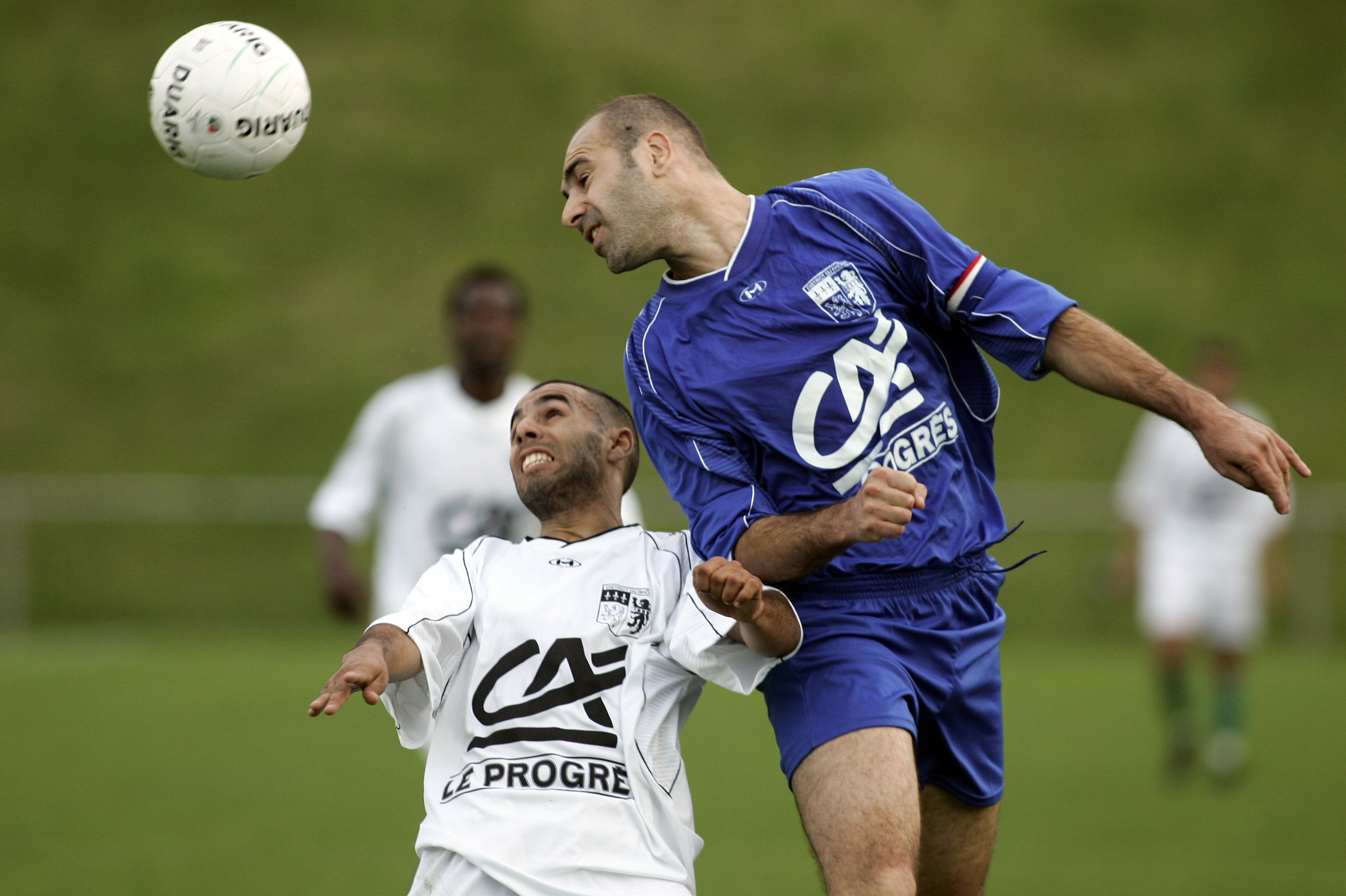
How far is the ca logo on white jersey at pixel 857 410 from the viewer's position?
12.1ft

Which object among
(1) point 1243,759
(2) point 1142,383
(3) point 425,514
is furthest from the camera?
(1) point 1243,759

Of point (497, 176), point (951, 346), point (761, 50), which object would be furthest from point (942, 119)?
point (951, 346)

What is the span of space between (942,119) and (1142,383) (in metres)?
20.8

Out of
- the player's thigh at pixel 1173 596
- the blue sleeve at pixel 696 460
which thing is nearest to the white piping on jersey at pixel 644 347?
the blue sleeve at pixel 696 460

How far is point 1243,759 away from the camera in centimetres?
940

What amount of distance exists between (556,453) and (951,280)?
3.34 ft

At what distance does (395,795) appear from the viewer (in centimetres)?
859

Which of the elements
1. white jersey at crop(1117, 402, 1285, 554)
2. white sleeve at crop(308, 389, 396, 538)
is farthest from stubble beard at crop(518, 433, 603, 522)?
white jersey at crop(1117, 402, 1285, 554)

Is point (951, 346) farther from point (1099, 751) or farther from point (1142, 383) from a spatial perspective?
point (1099, 751)

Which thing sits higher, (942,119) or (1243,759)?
(942,119)

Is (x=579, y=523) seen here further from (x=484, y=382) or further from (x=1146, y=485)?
(x=1146, y=485)

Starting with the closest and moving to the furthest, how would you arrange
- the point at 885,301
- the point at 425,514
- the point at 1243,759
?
the point at 885,301, the point at 425,514, the point at 1243,759

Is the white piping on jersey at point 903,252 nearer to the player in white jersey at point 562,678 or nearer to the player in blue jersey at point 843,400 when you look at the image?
the player in blue jersey at point 843,400

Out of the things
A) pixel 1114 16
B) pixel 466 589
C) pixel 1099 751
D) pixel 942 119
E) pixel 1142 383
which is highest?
pixel 1114 16
